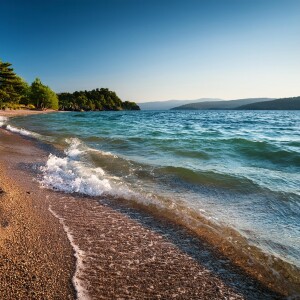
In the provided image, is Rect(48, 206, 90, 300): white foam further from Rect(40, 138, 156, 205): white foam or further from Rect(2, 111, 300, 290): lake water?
Rect(2, 111, 300, 290): lake water

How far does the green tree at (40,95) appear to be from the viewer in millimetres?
90500

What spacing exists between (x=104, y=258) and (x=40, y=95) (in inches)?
3919

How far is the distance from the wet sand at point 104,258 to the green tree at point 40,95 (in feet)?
315

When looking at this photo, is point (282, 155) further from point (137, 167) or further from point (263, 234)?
point (263, 234)

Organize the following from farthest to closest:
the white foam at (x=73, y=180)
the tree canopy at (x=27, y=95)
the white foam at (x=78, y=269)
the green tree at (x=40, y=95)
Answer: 1. the green tree at (x=40, y=95)
2. the tree canopy at (x=27, y=95)
3. the white foam at (x=73, y=180)
4. the white foam at (x=78, y=269)

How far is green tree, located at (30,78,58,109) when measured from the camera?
90500 millimetres

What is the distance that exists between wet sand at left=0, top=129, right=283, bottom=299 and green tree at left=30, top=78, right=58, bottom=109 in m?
96.0

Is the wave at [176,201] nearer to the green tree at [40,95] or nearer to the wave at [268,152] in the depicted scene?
the wave at [268,152]

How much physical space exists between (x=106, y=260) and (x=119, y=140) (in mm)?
15389

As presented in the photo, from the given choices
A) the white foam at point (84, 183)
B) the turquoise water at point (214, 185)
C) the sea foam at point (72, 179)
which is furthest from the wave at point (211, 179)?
the sea foam at point (72, 179)

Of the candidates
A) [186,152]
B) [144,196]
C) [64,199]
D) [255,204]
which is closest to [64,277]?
[64,199]

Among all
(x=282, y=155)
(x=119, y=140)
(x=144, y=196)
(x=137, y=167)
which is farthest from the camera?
(x=119, y=140)

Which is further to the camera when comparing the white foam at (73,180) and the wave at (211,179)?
the wave at (211,179)

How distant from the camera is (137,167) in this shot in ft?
33.6
